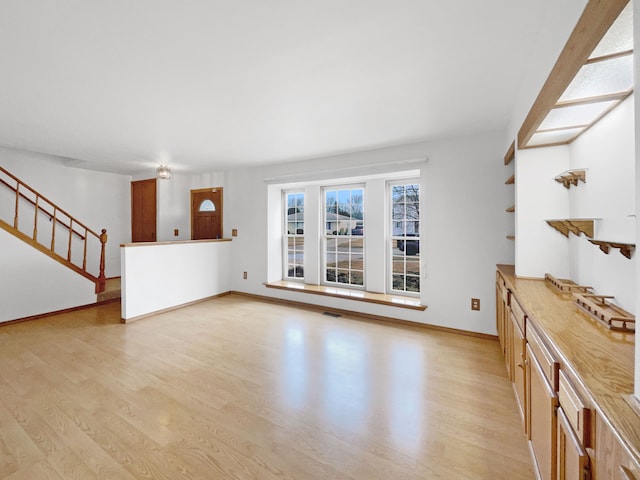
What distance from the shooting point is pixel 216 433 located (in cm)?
176

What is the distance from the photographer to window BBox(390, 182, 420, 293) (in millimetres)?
3990

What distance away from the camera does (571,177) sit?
2.06 metres

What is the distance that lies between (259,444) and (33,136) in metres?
4.12

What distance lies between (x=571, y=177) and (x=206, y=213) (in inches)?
212

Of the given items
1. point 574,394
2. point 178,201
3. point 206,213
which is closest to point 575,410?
point 574,394

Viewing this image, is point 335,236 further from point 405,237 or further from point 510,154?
point 510,154

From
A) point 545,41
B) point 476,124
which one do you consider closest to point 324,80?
point 545,41

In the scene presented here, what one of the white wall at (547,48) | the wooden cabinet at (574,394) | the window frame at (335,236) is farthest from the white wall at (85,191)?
the wooden cabinet at (574,394)

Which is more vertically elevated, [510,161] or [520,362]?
[510,161]

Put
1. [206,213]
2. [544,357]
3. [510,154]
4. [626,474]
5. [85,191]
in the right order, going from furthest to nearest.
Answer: [206,213] < [85,191] < [510,154] < [544,357] < [626,474]

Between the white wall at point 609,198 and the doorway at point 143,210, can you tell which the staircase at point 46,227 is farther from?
the white wall at point 609,198

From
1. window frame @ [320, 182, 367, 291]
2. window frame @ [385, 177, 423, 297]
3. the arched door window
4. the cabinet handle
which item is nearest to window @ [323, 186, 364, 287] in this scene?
window frame @ [320, 182, 367, 291]

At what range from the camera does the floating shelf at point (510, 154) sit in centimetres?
260

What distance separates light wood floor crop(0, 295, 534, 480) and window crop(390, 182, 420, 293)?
82 cm
